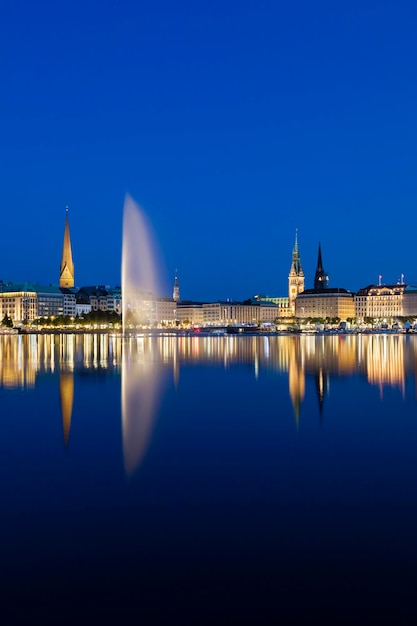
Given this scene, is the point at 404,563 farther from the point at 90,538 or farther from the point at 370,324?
the point at 370,324

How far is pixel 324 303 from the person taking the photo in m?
176

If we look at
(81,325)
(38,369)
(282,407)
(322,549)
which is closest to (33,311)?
(81,325)

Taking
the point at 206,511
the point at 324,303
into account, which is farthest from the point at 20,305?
the point at 206,511

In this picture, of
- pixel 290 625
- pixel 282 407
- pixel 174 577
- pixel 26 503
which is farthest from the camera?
pixel 282 407

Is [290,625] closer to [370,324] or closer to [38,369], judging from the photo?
[38,369]

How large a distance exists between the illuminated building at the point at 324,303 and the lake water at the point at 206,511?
159m

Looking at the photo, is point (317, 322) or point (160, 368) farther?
point (317, 322)

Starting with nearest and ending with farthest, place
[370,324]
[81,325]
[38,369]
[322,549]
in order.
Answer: [322,549]
[38,369]
[81,325]
[370,324]

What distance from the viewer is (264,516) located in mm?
7918

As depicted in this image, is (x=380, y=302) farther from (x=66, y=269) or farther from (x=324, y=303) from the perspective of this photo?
(x=66, y=269)

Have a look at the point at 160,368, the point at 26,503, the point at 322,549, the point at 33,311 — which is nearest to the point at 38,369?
the point at 160,368

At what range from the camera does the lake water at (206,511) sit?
227 inches

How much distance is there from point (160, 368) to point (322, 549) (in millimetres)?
24973

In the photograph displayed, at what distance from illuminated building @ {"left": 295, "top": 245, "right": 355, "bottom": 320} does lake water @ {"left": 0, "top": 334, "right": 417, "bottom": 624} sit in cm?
15942
